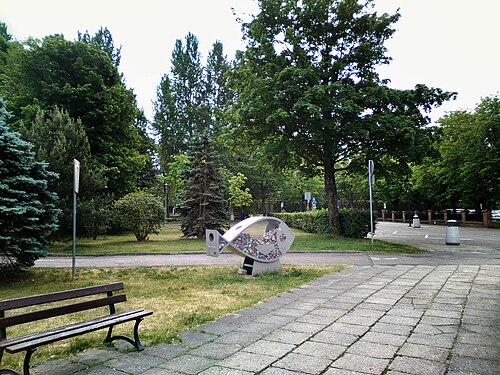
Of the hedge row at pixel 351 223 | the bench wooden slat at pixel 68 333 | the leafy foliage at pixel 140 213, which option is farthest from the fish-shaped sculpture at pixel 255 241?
the leafy foliage at pixel 140 213

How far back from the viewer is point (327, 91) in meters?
16.4

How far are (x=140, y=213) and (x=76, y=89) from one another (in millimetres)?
9222

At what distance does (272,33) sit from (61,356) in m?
17.5

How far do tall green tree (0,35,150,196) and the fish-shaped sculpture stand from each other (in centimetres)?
Answer: 1660

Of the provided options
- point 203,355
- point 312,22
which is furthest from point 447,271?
point 312,22

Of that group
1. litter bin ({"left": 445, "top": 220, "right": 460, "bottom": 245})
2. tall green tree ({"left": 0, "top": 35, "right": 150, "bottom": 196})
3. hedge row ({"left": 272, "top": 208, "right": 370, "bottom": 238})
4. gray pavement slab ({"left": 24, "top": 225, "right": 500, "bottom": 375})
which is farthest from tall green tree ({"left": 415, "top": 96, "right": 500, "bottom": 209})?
gray pavement slab ({"left": 24, "top": 225, "right": 500, "bottom": 375})

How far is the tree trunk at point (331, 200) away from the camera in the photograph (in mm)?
18703

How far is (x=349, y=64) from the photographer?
1812 centimetres

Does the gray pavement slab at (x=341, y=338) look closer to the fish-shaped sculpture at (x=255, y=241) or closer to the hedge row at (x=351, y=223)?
the fish-shaped sculpture at (x=255, y=241)

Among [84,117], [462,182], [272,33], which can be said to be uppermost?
[272,33]

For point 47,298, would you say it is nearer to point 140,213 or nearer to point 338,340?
point 338,340

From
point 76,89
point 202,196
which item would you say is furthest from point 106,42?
point 202,196

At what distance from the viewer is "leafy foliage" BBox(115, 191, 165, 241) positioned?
19766 mm

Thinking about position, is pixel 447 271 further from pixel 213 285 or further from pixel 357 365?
pixel 357 365
